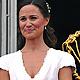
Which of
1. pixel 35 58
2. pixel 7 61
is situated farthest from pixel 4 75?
pixel 35 58

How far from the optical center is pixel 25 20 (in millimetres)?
2346

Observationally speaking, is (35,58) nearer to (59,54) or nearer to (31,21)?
(59,54)

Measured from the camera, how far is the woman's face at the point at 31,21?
7.59 feet

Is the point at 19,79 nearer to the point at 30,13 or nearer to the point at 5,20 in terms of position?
the point at 30,13

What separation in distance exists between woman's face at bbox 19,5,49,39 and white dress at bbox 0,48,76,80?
20 cm

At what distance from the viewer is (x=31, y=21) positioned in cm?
232

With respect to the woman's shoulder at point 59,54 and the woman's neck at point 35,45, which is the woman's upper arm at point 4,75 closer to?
the woman's neck at point 35,45

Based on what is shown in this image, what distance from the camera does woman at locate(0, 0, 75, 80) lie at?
232 cm

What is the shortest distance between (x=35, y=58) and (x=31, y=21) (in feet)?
0.95

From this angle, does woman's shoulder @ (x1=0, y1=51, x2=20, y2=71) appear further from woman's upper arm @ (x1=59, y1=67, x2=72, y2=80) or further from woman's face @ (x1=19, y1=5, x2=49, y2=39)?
woman's upper arm @ (x1=59, y1=67, x2=72, y2=80)

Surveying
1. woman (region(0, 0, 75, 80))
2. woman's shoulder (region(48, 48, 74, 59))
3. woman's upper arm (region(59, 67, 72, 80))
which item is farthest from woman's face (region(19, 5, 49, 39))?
woman's upper arm (region(59, 67, 72, 80))

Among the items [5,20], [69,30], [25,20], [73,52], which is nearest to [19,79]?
[25,20]

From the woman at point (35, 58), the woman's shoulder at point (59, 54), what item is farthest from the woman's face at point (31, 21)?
the woman's shoulder at point (59, 54)

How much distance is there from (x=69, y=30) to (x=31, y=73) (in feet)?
4.22
